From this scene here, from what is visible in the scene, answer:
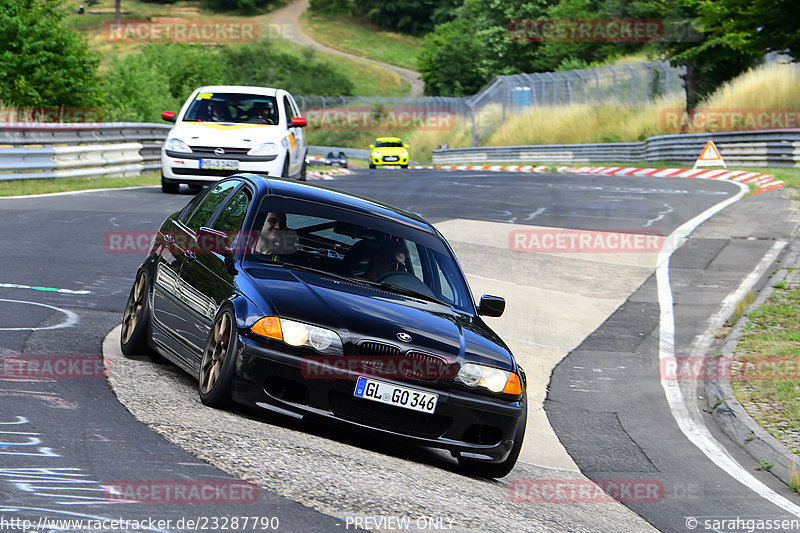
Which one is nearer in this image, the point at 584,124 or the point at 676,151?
the point at 676,151

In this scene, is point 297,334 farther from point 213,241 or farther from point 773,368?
point 773,368

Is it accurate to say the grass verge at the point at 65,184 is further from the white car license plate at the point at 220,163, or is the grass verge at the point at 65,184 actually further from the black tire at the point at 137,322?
the black tire at the point at 137,322

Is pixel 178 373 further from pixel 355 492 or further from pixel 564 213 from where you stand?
pixel 564 213

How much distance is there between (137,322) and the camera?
25.9 feet

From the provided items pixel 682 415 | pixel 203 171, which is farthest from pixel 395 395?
pixel 203 171

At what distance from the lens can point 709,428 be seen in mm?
9023

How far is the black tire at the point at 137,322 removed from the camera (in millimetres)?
7832

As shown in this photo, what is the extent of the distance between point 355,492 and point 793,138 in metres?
28.1

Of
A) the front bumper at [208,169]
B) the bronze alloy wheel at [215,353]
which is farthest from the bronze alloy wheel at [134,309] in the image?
the front bumper at [208,169]

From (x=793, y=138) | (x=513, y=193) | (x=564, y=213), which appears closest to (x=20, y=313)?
(x=564, y=213)

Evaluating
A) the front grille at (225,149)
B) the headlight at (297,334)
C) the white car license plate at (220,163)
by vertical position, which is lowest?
the white car license plate at (220,163)

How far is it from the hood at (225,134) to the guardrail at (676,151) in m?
17.5

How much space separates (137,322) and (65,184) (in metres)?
14.0

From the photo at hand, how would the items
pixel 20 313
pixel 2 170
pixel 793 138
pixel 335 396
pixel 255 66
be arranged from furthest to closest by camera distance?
1. pixel 255 66
2. pixel 793 138
3. pixel 2 170
4. pixel 20 313
5. pixel 335 396
